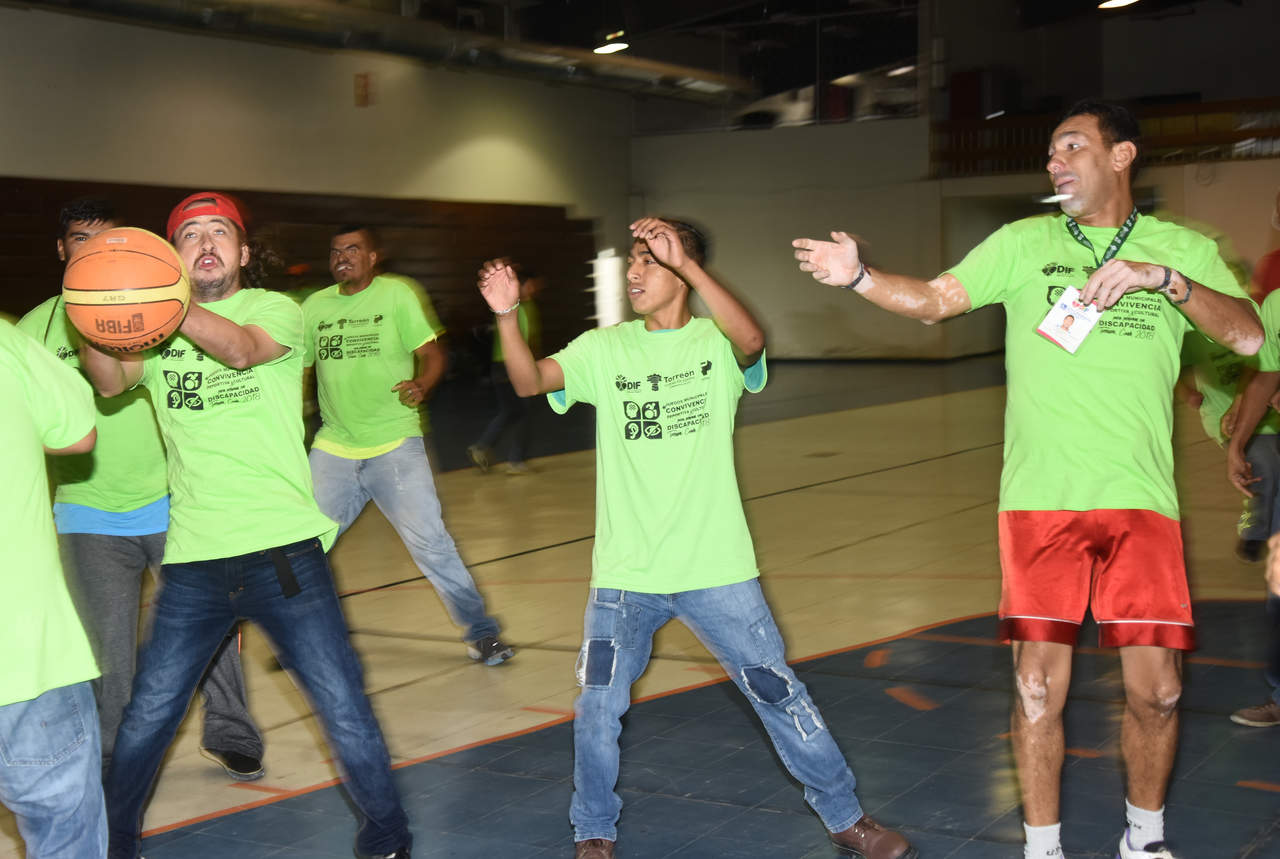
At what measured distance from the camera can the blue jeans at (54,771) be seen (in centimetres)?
258

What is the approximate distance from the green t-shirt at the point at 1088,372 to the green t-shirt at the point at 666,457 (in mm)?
723

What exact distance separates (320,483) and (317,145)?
52.1 ft

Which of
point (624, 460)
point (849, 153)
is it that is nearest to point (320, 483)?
point (624, 460)

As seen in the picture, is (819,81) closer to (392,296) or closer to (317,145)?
(317,145)

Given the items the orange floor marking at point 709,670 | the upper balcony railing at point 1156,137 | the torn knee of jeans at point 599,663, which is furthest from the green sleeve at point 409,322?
the upper balcony railing at point 1156,137

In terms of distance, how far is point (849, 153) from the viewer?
2630 centimetres

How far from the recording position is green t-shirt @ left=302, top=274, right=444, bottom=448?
5.95m

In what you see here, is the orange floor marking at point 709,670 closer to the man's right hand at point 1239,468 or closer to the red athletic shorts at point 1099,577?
the man's right hand at point 1239,468

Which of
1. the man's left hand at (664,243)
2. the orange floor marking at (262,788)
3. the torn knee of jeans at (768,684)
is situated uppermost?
the man's left hand at (664,243)

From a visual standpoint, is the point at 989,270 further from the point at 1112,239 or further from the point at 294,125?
the point at 294,125

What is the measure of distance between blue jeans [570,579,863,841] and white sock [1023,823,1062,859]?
471 millimetres

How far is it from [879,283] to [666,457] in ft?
2.51

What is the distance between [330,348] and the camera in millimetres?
6082

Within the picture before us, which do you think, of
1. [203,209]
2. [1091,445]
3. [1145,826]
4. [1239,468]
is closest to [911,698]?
[1239,468]
